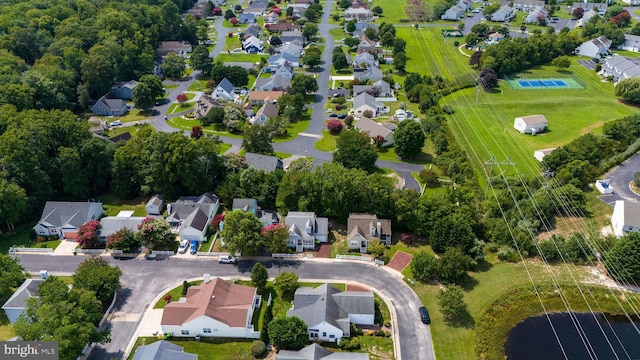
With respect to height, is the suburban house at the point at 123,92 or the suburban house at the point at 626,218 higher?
the suburban house at the point at 626,218

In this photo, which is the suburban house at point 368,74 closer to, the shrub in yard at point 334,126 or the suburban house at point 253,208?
the shrub in yard at point 334,126

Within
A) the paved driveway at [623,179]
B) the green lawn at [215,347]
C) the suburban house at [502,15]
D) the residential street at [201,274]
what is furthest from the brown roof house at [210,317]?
the suburban house at [502,15]

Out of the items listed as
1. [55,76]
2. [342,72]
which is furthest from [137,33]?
[342,72]

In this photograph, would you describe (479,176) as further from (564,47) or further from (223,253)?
(564,47)

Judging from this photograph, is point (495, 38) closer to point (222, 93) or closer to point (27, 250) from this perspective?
point (222, 93)

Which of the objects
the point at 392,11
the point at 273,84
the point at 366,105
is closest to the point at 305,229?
the point at 366,105

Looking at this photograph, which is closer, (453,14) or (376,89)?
(376,89)
